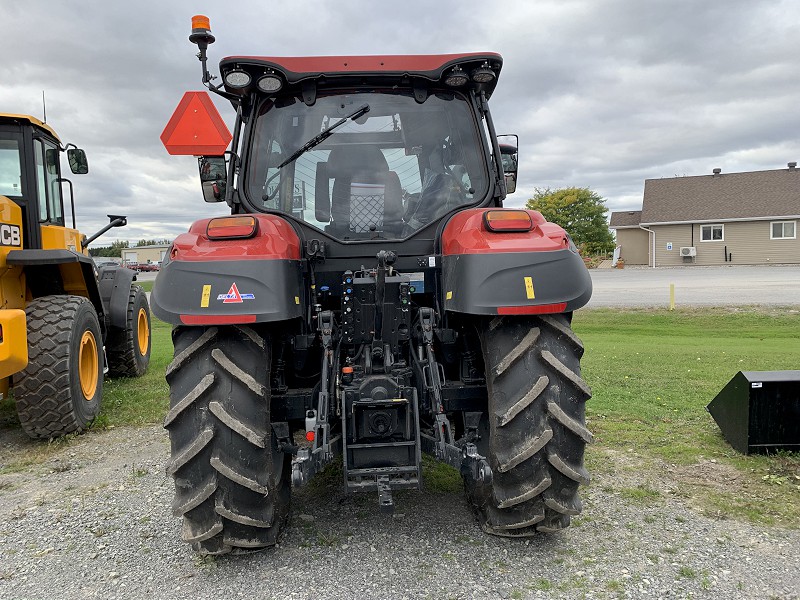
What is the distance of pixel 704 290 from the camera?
1909 centimetres

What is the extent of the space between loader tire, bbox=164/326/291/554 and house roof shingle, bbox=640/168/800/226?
37394 millimetres

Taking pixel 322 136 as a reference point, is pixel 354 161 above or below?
below

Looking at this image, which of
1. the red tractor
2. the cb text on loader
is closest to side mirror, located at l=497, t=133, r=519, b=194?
the red tractor

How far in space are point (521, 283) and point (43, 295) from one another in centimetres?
493

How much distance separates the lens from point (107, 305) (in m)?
7.31

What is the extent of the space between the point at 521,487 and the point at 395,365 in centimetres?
81

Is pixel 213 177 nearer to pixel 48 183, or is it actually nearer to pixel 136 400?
pixel 48 183

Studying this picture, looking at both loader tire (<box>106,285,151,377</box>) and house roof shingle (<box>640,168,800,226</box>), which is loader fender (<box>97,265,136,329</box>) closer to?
loader tire (<box>106,285,151,377</box>)

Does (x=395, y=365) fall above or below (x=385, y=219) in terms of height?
below

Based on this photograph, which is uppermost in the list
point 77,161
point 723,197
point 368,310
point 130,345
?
point 723,197

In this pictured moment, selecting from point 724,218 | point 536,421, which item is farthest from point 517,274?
point 724,218

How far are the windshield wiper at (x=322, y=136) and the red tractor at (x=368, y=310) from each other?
0.04ft

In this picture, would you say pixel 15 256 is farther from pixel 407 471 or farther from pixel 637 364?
pixel 637 364

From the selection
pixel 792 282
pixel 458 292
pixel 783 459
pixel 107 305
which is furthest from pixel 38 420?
pixel 792 282
